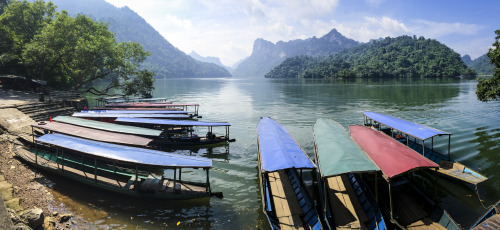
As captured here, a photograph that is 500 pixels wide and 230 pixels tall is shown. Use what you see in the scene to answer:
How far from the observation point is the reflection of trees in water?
14.9 m

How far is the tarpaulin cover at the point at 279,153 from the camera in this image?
12.1 m

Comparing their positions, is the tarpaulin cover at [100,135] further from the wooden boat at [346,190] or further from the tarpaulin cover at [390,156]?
the tarpaulin cover at [390,156]

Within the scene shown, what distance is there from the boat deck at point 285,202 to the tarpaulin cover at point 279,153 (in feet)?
5.82

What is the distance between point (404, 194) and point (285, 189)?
19.3 feet

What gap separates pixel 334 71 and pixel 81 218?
18818cm

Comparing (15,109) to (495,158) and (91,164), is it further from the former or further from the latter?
(495,158)

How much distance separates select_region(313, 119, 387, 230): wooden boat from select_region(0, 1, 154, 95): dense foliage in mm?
39899

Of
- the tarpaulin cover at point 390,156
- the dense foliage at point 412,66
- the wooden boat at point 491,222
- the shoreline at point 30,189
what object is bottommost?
the shoreline at point 30,189

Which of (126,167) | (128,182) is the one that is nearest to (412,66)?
(126,167)

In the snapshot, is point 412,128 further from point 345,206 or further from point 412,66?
point 412,66

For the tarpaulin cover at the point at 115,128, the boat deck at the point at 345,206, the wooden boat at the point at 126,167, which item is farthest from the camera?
the tarpaulin cover at the point at 115,128

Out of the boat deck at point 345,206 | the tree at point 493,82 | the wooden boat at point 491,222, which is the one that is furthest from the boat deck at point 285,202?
the tree at point 493,82

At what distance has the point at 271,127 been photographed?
19875 millimetres

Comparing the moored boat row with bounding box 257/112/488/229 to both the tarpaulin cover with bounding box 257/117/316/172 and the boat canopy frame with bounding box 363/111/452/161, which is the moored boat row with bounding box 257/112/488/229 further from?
the boat canopy frame with bounding box 363/111/452/161
